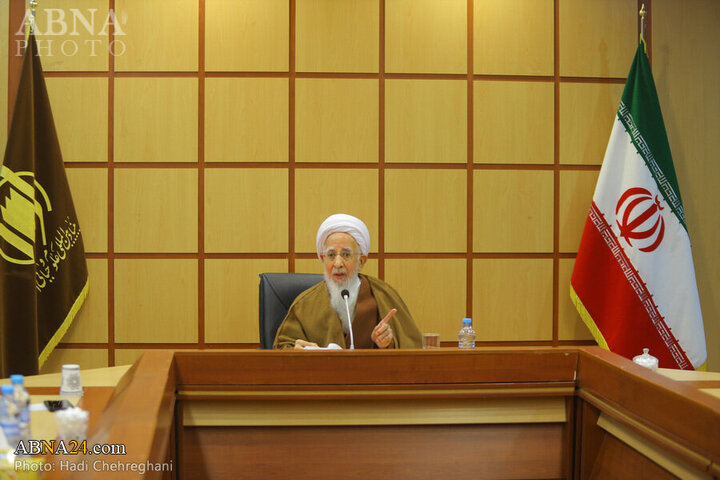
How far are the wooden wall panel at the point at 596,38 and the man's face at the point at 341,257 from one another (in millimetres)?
1807

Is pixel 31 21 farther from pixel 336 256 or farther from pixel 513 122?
pixel 513 122

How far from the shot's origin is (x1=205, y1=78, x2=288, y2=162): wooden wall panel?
4059mm

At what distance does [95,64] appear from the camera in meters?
4.02

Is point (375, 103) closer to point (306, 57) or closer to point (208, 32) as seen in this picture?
point (306, 57)

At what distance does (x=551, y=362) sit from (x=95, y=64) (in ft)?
10.3

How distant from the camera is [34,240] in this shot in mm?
3693

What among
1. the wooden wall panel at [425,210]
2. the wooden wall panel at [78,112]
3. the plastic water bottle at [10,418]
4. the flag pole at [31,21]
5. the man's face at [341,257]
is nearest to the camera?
the plastic water bottle at [10,418]

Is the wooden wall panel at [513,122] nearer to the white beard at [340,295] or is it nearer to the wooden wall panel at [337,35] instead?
the wooden wall panel at [337,35]

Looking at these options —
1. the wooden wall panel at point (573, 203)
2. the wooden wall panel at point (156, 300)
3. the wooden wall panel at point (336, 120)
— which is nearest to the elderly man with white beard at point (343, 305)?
the wooden wall panel at point (336, 120)

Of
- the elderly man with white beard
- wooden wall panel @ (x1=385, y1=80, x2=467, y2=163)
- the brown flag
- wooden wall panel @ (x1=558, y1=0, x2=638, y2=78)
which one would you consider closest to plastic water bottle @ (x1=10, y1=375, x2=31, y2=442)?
the elderly man with white beard

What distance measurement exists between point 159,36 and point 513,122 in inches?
83.6

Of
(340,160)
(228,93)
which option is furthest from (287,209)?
(228,93)

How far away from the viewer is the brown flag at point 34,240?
144 inches

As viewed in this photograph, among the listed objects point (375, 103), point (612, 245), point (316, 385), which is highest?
point (375, 103)
